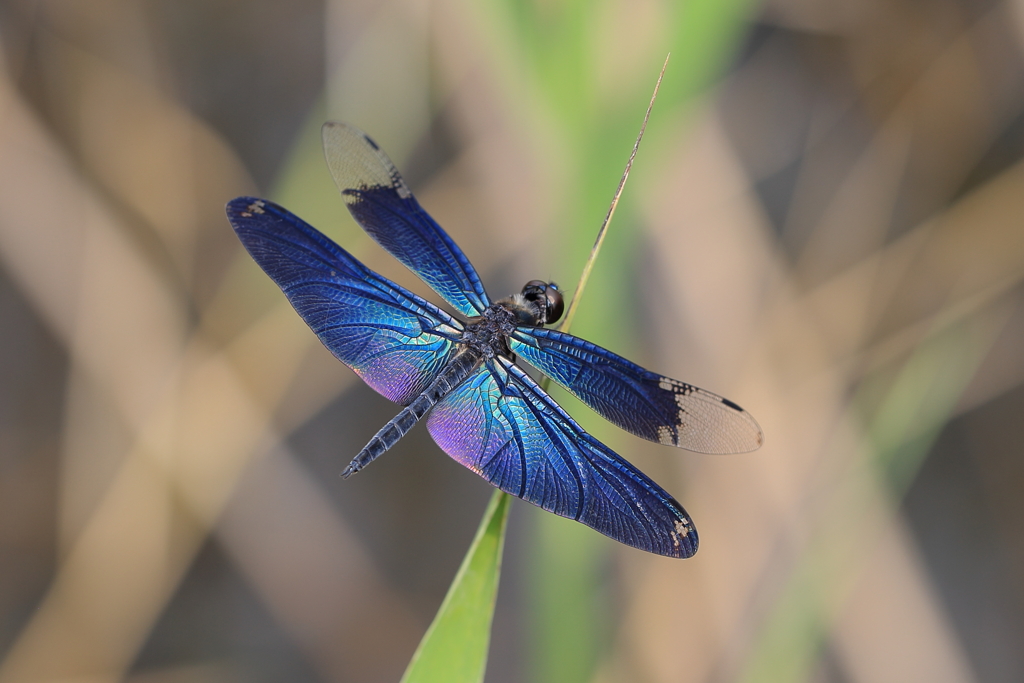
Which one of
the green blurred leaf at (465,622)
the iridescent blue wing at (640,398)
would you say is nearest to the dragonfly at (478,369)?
the iridescent blue wing at (640,398)

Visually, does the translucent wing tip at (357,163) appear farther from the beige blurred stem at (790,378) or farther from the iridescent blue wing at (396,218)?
the beige blurred stem at (790,378)

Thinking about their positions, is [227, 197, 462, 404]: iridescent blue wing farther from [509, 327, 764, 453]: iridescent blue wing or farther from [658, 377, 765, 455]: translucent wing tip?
[658, 377, 765, 455]: translucent wing tip

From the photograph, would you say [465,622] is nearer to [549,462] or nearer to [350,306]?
[549,462]

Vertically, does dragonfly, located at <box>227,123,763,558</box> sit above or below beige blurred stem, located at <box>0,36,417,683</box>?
above

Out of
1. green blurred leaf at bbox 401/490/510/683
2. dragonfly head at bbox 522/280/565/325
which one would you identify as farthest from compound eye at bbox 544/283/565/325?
green blurred leaf at bbox 401/490/510/683

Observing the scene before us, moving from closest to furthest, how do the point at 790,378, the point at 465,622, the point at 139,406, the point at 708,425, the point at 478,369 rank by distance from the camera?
the point at 465,622
the point at 708,425
the point at 478,369
the point at 139,406
the point at 790,378

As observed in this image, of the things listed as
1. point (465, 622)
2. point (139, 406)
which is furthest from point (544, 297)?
point (139, 406)
